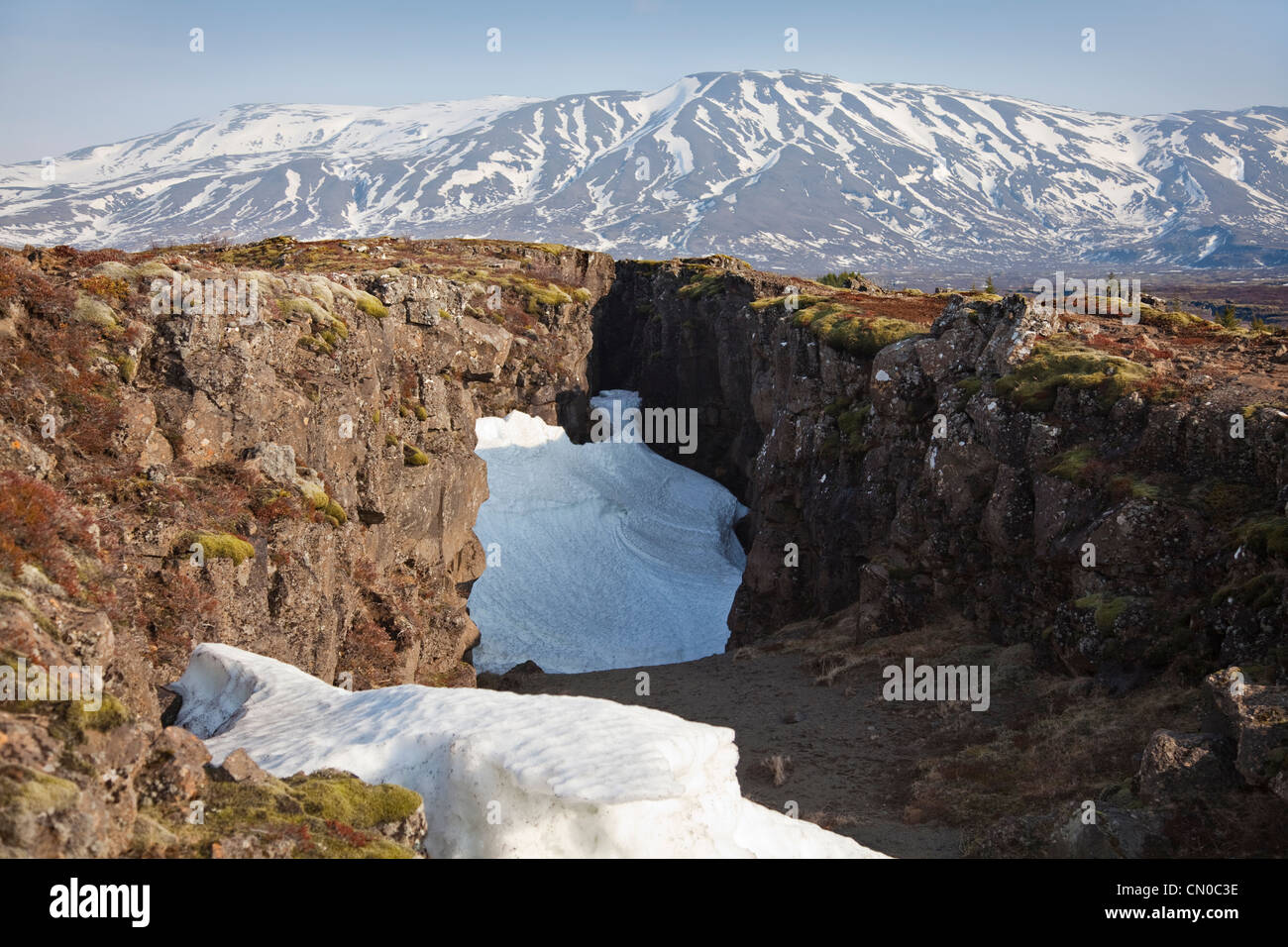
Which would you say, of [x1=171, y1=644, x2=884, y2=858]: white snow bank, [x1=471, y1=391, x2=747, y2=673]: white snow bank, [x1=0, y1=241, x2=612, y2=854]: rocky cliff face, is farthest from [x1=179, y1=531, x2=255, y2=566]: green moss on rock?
[x1=471, y1=391, x2=747, y2=673]: white snow bank

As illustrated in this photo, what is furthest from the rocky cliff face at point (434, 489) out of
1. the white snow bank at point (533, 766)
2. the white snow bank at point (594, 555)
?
the white snow bank at point (594, 555)

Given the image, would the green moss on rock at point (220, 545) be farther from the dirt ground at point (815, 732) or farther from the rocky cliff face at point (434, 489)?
the dirt ground at point (815, 732)

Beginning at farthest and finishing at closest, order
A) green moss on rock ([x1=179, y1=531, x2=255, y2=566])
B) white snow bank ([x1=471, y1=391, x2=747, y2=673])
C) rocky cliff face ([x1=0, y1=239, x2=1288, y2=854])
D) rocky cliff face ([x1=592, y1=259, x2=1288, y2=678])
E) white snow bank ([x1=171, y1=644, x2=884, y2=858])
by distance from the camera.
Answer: white snow bank ([x1=471, y1=391, x2=747, y2=673]), rocky cliff face ([x1=592, y1=259, x2=1288, y2=678]), green moss on rock ([x1=179, y1=531, x2=255, y2=566]), rocky cliff face ([x1=0, y1=239, x2=1288, y2=854]), white snow bank ([x1=171, y1=644, x2=884, y2=858])

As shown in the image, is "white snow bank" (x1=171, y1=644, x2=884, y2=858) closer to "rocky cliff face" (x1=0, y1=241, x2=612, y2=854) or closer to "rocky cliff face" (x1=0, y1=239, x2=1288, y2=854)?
"rocky cliff face" (x1=0, y1=239, x2=1288, y2=854)

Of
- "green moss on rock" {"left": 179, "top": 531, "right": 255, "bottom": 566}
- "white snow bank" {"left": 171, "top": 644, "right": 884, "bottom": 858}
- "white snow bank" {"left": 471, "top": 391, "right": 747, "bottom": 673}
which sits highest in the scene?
"green moss on rock" {"left": 179, "top": 531, "right": 255, "bottom": 566}

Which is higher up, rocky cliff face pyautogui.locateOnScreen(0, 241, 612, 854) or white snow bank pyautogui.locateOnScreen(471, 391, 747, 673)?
rocky cliff face pyautogui.locateOnScreen(0, 241, 612, 854)

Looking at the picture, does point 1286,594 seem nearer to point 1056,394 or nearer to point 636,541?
point 1056,394

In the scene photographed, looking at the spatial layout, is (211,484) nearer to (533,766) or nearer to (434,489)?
(533,766)

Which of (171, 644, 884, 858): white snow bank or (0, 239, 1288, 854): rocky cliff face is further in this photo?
(0, 239, 1288, 854): rocky cliff face
